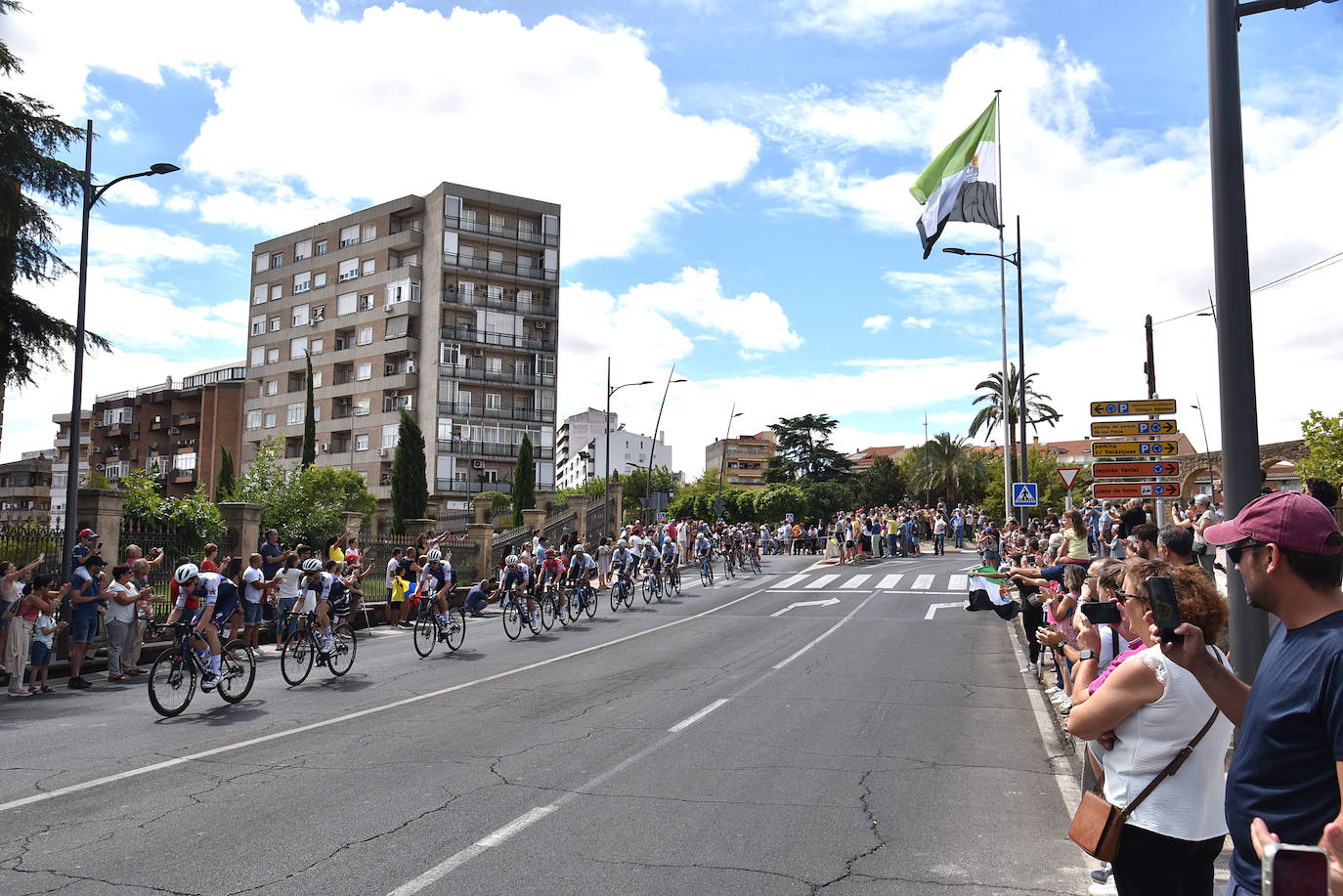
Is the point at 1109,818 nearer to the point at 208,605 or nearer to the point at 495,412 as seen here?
the point at 208,605

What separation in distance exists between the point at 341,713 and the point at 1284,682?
10003 mm

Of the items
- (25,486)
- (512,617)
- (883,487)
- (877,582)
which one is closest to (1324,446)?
(877,582)

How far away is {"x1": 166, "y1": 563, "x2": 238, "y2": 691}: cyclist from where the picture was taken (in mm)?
10984

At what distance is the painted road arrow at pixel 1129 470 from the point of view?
15281mm

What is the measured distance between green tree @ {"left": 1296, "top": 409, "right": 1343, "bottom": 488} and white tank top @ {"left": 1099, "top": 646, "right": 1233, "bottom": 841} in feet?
96.7

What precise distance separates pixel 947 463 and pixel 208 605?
6520 centimetres

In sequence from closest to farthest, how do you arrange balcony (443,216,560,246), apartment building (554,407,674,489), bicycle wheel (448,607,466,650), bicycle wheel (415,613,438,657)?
bicycle wheel (415,613,438,657), bicycle wheel (448,607,466,650), balcony (443,216,560,246), apartment building (554,407,674,489)

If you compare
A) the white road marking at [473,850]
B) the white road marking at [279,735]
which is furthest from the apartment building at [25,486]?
the white road marking at [473,850]

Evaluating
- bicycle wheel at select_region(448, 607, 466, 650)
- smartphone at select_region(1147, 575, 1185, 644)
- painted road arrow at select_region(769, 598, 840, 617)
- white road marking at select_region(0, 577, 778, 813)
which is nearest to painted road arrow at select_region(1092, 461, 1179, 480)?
painted road arrow at select_region(769, 598, 840, 617)

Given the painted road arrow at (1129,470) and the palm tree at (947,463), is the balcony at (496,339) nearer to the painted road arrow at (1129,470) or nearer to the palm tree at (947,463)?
the palm tree at (947,463)

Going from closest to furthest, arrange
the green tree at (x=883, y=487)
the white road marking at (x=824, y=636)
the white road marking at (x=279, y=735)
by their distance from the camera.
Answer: the white road marking at (x=279, y=735) < the white road marking at (x=824, y=636) < the green tree at (x=883, y=487)

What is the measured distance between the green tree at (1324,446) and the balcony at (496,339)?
160ft

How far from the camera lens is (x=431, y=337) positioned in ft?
209

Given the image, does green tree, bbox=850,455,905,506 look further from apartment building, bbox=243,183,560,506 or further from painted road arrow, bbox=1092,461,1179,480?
painted road arrow, bbox=1092,461,1179,480
